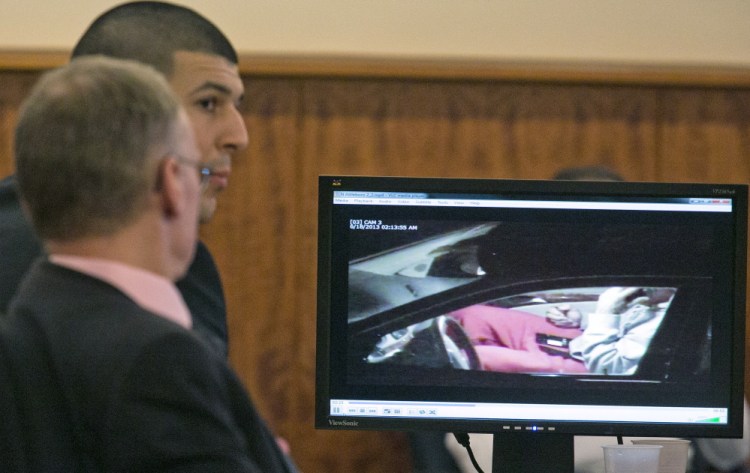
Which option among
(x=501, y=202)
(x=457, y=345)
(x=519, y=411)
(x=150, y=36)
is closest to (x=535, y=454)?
(x=519, y=411)

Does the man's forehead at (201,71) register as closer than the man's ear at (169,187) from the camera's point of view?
No

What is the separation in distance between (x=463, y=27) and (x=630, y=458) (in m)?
2.09

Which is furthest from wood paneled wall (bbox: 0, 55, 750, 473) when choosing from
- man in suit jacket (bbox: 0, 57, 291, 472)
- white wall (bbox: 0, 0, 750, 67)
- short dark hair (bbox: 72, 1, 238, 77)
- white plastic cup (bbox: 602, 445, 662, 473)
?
man in suit jacket (bbox: 0, 57, 291, 472)

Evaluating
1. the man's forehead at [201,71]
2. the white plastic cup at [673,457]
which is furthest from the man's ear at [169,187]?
the white plastic cup at [673,457]

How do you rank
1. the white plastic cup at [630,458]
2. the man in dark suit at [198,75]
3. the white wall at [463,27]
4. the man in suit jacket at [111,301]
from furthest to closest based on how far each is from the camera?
the white wall at [463,27]
the man in dark suit at [198,75]
the white plastic cup at [630,458]
the man in suit jacket at [111,301]

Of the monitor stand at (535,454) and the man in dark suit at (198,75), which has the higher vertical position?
the man in dark suit at (198,75)

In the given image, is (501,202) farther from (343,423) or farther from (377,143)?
(377,143)

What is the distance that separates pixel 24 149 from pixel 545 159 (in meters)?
2.54

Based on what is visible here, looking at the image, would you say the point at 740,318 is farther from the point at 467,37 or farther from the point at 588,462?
the point at 467,37

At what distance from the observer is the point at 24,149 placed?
1.07 metres

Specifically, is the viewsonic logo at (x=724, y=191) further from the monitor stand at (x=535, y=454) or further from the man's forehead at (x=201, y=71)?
the man's forehead at (x=201, y=71)

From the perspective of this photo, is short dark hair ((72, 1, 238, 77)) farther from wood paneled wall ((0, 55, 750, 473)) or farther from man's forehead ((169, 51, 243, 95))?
wood paneled wall ((0, 55, 750, 473))

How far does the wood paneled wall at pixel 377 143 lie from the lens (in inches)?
135

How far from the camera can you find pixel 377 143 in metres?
3.45
